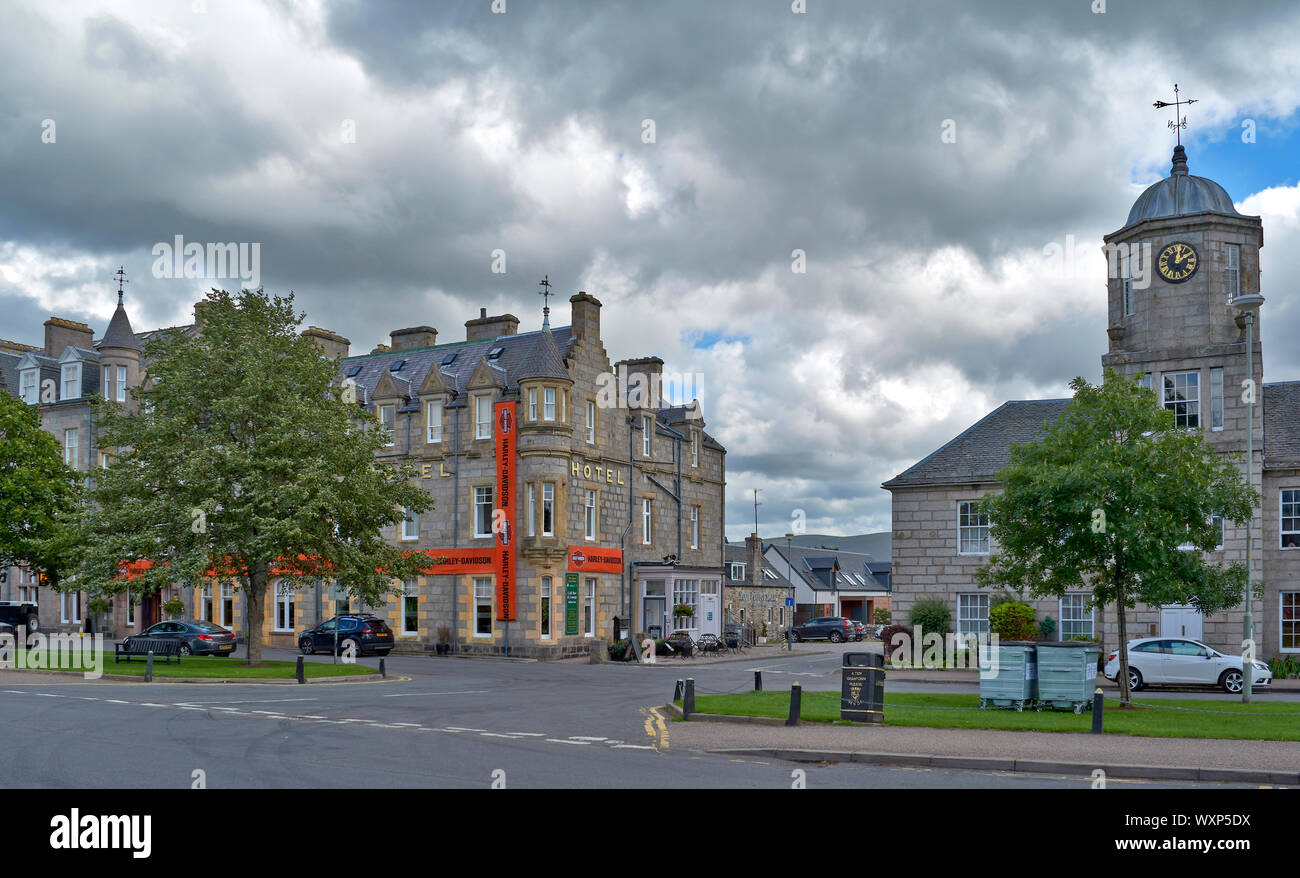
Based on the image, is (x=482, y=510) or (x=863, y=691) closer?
(x=863, y=691)

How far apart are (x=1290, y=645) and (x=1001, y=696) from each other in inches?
715

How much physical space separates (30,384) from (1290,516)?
55.6m

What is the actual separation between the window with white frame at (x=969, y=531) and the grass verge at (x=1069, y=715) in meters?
13.5

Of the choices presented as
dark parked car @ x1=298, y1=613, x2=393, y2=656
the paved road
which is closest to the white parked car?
the paved road

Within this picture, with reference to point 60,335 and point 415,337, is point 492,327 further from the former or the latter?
point 60,335

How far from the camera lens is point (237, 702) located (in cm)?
2312

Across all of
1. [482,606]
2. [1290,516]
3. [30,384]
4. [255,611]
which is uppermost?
[30,384]

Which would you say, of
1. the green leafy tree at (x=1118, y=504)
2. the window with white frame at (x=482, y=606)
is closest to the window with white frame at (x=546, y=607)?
the window with white frame at (x=482, y=606)

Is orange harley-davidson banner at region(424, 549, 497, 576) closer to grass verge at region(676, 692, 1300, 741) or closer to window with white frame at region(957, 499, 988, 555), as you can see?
window with white frame at region(957, 499, 988, 555)

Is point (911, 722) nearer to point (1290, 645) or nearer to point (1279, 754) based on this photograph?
point (1279, 754)

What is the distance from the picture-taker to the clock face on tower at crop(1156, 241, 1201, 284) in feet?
117

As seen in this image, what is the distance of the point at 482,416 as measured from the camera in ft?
150

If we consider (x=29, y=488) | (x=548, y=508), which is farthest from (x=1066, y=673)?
(x=29, y=488)
